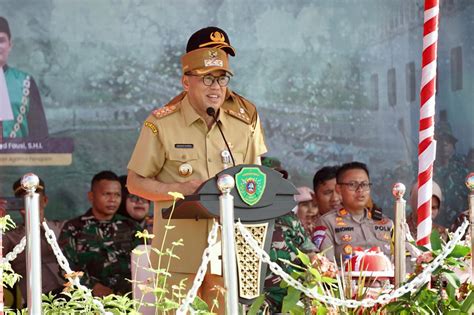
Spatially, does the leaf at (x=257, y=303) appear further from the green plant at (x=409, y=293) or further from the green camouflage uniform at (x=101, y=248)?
the green camouflage uniform at (x=101, y=248)

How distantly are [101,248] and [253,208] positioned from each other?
12.7ft

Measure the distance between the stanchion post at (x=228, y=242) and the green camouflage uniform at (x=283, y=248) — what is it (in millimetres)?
1738

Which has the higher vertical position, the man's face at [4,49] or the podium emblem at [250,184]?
the man's face at [4,49]

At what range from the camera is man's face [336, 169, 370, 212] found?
8.81m

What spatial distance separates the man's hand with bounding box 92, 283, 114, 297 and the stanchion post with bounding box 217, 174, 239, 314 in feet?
12.4

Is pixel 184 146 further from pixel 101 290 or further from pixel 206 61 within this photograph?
pixel 101 290

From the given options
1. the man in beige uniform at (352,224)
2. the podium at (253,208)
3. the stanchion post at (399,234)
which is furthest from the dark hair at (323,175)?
the podium at (253,208)

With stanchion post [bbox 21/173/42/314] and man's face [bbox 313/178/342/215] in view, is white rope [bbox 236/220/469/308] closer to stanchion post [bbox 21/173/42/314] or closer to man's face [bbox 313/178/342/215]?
stanchion post [bbox 21/173/42/314]

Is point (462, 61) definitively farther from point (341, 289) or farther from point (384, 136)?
point (341, 289)

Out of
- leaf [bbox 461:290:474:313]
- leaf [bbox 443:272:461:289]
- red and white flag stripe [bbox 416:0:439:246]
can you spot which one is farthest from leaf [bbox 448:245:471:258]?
red and white flag stripe [bbox 416:0:439:246]

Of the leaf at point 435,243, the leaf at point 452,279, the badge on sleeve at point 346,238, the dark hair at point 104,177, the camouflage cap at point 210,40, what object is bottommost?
the leaf at point 452,279

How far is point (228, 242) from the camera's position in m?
5.43

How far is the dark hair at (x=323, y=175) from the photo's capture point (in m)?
9.95

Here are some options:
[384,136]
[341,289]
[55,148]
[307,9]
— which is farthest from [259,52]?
[341,289]
